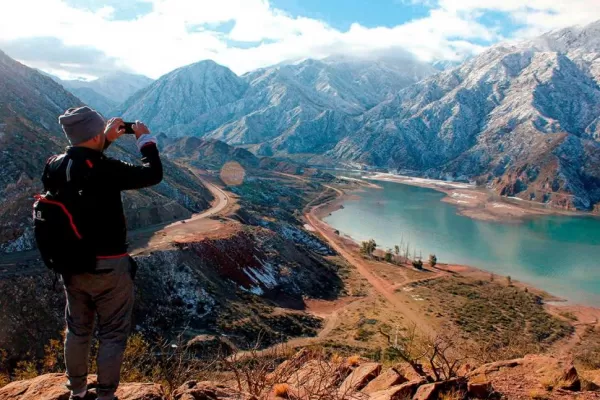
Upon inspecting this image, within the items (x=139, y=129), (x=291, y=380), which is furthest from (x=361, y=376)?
(x=139, y=129)

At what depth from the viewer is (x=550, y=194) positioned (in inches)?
4783

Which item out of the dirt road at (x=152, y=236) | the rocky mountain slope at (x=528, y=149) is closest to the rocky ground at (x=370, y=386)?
the dirt road at (x=152, y=236)

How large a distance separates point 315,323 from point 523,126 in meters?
169

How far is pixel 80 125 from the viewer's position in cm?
404

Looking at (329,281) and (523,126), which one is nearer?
(329,281)

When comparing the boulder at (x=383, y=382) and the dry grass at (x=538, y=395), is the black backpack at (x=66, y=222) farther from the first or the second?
the dry grass at (x=538, y=395)

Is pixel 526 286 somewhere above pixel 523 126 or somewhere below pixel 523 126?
below

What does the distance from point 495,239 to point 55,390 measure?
270 feet

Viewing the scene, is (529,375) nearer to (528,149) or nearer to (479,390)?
(479,390)

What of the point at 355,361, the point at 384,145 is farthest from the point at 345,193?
the point at 355,361

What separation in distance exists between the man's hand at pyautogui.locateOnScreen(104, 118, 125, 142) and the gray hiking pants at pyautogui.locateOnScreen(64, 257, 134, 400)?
4.06ft

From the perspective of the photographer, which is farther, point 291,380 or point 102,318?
point 291,380

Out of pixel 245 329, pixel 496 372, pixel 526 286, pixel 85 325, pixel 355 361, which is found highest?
pixel 85 325

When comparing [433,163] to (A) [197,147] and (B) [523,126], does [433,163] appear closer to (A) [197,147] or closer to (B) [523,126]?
(B) [523,126]
